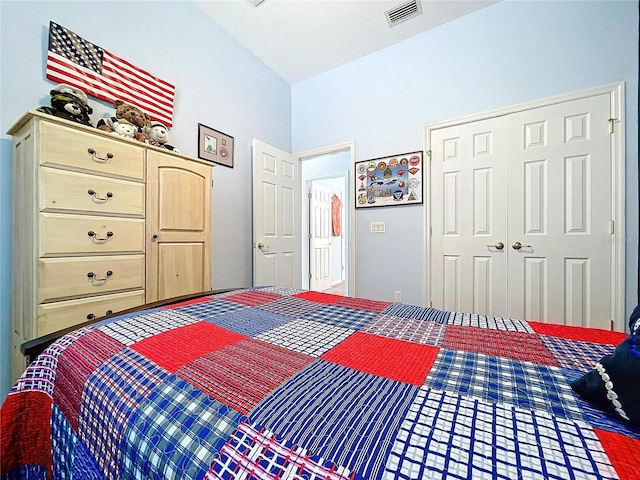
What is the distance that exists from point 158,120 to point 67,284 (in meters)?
1.44

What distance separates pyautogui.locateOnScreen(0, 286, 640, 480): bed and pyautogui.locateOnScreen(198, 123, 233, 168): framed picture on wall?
1.95 metres

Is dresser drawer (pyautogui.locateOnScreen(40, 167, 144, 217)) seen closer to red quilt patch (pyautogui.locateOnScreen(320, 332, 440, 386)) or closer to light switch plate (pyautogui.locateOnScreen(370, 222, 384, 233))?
red quilt patch (pyautogui.locateOnScreen(320, 332, 440, 386))

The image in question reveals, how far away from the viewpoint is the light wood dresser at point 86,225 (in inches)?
48.5

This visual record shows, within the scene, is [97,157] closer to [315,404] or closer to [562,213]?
[315,404]

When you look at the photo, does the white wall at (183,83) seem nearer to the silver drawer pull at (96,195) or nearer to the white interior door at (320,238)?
the silver drawer pull at (96,195)

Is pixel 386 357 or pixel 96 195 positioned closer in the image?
pixel 386 357

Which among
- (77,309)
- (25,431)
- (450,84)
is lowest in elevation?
(25,431)

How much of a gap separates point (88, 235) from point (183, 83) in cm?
167

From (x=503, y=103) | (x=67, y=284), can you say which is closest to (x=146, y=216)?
(x=67, y=284)

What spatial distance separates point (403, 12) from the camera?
2.42m

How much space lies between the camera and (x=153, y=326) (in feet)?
2.88

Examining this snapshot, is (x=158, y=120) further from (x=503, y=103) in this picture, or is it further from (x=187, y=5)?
(x=503, y=103)

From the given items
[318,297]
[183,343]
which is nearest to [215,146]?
[318,297]

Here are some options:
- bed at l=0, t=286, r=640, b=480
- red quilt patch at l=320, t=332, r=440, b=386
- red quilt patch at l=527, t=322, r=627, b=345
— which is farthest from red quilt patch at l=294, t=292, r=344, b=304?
red quilt patch at l=527, t=322, r=627, b=345
